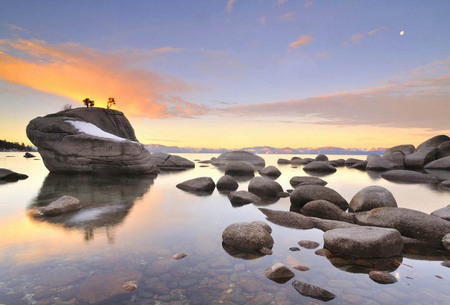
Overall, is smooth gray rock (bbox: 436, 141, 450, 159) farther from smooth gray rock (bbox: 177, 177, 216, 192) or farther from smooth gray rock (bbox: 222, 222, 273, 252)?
smooth gray rock (bbox: 222, 222, 273, 252)

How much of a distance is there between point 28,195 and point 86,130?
8453 mm

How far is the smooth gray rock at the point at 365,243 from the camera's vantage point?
4770mm

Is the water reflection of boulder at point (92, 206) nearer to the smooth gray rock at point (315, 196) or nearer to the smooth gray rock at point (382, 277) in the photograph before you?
the smooth gray rock at point (382, 277)

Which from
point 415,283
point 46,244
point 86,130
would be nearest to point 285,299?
point 415,283

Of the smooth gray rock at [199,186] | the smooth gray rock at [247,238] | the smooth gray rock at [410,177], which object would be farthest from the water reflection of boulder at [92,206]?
the smooth gray rock at [410,177]

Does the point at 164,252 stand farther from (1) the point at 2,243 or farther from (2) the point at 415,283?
(2) the point at 415,283

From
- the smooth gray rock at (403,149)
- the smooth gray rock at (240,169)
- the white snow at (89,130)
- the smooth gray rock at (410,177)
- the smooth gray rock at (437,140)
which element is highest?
the white snow at (89,130)

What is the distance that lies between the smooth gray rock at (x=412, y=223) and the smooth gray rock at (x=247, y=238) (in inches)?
129

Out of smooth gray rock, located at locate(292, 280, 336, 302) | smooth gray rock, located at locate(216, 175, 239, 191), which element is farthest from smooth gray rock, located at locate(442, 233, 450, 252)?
smooth gray rock, located at locate(216, 175, 239, 191)

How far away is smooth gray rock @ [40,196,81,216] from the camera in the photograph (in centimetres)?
747

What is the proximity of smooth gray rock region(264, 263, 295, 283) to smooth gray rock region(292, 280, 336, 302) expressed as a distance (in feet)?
1.03

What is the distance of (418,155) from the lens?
103ft

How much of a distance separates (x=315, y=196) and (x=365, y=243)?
4438mm

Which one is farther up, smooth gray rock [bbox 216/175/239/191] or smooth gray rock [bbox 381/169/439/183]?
smooth gray rock [bbox 216/175/239/191]
